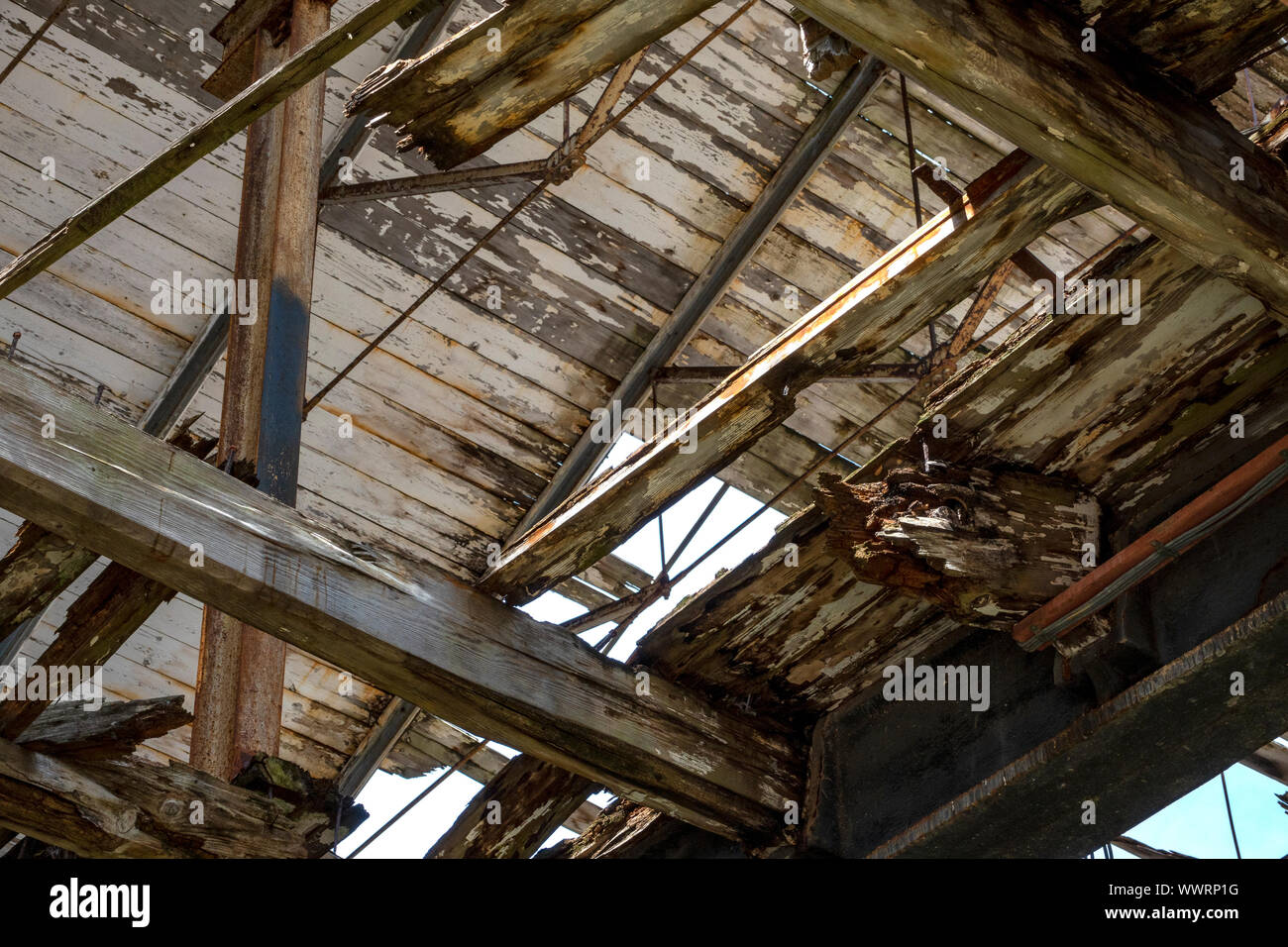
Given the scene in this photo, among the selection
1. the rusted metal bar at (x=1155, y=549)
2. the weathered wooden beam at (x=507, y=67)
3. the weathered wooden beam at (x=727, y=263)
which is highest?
the weathered wooden beam at (x=727, y=263)

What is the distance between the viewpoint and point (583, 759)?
11.9 feet

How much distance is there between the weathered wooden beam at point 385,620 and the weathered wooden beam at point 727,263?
2631mm

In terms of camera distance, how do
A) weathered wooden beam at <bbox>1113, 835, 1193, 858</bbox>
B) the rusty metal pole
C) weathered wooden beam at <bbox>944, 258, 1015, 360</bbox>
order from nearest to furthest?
the rusty metal pole, weathered wooden beam at <bbox>944, 258, 1015, 360</bbox>, weathered wooden beam at <bbox>1113, 835, 1193, 858</bbox>

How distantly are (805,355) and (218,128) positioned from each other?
1546mm

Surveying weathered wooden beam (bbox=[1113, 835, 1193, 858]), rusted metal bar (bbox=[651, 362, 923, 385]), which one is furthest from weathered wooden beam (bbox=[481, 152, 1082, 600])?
weathered wooden beam (bbox=[1113, 835, 1193, 858])

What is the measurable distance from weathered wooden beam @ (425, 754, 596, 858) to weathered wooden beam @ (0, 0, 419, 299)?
1923 mm

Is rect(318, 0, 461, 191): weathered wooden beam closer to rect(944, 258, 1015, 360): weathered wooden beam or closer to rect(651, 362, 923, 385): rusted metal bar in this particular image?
rect(651, 362, 923, 385): rusted metal bar

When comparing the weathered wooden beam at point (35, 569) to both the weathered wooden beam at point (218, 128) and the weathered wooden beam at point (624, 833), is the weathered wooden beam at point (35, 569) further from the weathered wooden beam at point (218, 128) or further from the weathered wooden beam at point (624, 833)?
the weathered wooden beam at point (624, 833)

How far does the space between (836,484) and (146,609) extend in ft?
5.73

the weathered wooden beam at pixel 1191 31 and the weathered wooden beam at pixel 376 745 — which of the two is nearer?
the weathered wooden beam at pixel 1191 31

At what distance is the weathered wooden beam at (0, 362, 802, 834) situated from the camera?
117 inches

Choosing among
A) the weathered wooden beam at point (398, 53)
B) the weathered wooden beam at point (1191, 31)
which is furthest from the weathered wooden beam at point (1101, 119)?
the weathered wooden beam at point (398, 53)

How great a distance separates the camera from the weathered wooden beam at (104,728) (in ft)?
11.4
